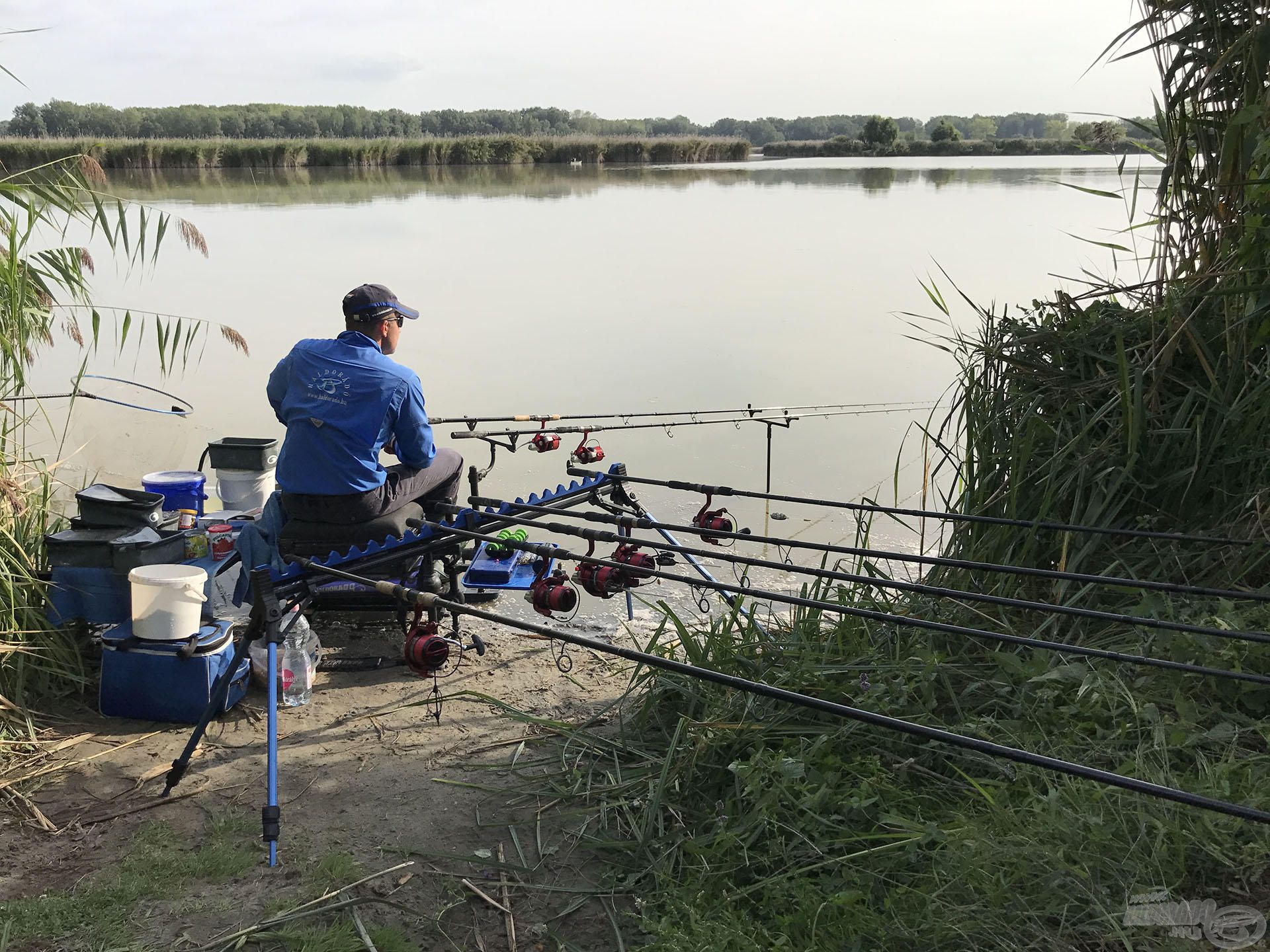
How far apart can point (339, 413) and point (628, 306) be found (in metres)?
7.55

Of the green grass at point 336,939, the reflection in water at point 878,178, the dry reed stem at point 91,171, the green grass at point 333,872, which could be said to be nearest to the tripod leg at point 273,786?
the green grass at point 333,872

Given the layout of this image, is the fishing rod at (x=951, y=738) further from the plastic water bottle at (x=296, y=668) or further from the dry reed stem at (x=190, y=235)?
the dry reed stem at (x=190, y=235)

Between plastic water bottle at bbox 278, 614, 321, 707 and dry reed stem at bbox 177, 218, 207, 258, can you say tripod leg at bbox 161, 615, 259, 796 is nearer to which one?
plastic water bottle at bbox 278, 614, 321, 707

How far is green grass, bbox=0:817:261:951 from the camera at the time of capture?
90.3 inches

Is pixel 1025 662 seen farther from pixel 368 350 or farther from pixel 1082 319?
pixel 368 350

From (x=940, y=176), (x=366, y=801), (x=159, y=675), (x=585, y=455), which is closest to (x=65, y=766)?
(x=159, y=675)

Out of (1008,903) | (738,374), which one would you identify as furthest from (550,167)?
(1008,903)

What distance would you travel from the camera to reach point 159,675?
3271 mm

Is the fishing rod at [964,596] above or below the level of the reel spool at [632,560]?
above

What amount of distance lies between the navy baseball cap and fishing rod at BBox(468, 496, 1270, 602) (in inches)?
30.1

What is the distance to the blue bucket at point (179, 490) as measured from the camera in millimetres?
4379

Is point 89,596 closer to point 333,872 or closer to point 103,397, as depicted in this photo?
point 333,872

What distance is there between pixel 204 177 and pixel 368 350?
935 inches

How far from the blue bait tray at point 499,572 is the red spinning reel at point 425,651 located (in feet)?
3.41
